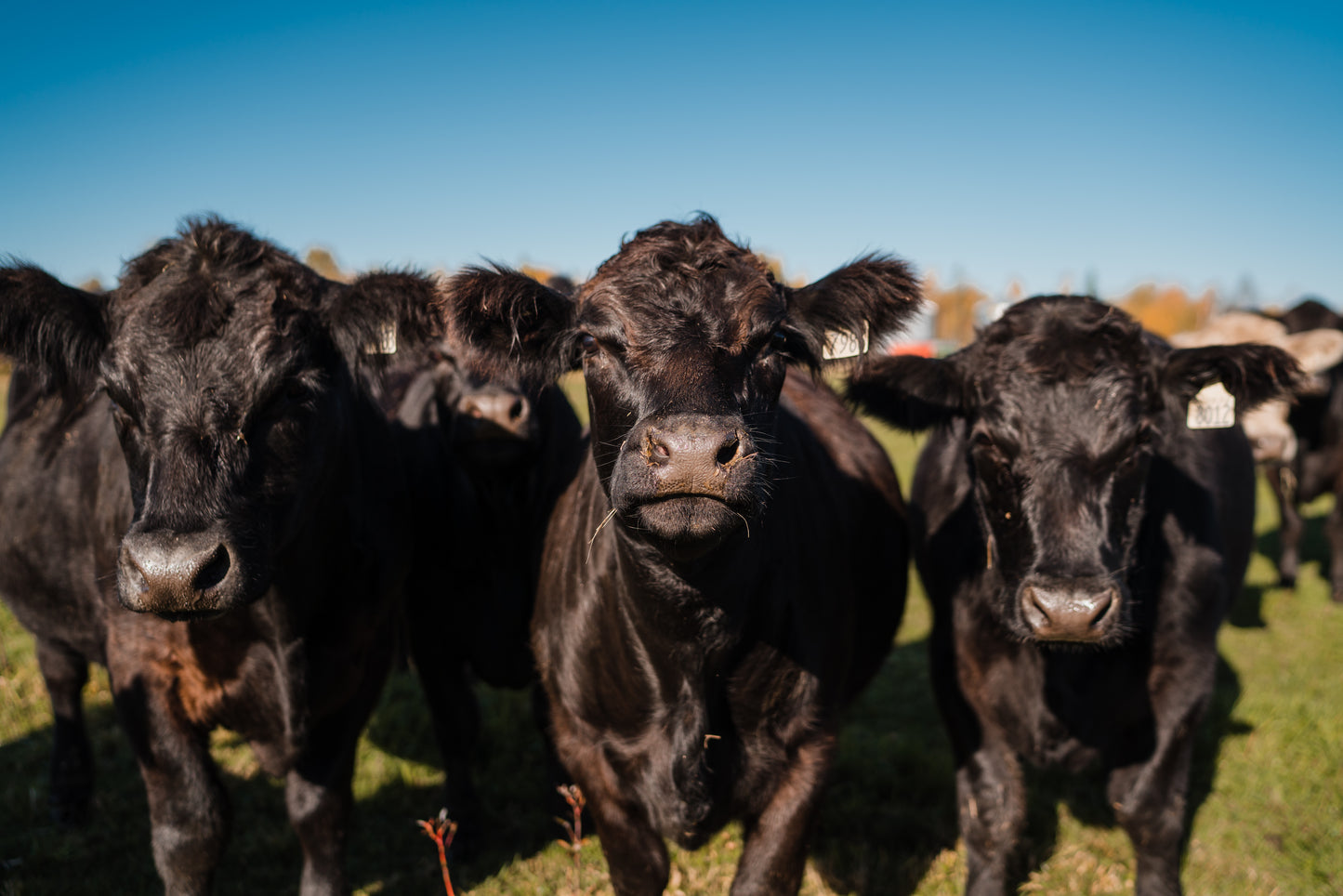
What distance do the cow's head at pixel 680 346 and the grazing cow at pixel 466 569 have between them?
1260 mm

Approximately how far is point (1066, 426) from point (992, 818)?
1722mm

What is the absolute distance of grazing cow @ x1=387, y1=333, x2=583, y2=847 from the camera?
175 inches

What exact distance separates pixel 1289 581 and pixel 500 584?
821 centimetres

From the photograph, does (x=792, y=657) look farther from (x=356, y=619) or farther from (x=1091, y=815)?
(x=1091, y=815)

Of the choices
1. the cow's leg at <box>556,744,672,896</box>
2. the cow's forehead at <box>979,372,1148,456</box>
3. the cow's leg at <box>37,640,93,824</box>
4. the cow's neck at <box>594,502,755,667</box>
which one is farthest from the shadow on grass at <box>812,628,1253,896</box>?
the cow's leg at <box>37,640,93,824</box>

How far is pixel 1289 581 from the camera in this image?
8664 millimetres

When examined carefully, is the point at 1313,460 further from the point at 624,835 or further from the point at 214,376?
the point at 214,376

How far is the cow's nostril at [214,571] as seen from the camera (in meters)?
2.61

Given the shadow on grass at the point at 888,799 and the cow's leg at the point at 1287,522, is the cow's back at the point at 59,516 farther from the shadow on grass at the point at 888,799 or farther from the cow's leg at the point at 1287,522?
the cow's leg at the point at 1287,522

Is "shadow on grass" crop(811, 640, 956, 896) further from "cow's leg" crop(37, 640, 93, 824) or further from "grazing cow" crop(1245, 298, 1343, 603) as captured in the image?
"grazing cow" crop(1245, 298, 1343, 603)

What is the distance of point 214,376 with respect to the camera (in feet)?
9.32

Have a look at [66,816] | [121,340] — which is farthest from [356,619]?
[66,816]

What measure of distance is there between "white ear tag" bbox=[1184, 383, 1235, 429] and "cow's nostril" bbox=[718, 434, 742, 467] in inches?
96.1

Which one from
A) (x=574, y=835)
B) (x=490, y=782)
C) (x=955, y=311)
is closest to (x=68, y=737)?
(x=490, y=782)
